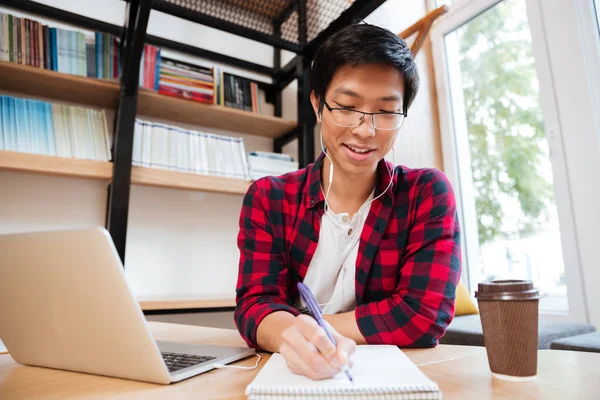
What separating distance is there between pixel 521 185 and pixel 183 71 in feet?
5.90

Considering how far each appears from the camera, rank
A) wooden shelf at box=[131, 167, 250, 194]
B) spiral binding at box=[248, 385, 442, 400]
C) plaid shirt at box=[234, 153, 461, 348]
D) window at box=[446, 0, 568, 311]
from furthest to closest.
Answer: window at box=[446, 0, 568, 311] < wooden shelf at box=[131, 167, 250, 194] < plaid shirt at box=[234, 153, 461, 348] < spiral binding at box=[248, 385, 442, 400]

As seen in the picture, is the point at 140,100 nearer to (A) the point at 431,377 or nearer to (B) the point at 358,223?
(B) the point at 358,223

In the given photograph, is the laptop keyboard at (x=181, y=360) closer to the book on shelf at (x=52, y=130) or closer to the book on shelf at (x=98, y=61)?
the book on shelf at (x=52, y=130)

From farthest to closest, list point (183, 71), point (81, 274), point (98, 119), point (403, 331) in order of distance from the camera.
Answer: point (183, 71), point (98, 119), point (403, 331), point (81, 274)

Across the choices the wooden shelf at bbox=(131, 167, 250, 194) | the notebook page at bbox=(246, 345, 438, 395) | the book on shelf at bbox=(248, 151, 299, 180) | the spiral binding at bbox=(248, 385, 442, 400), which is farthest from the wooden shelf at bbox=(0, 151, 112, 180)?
the spiral binding at bbox=(248, 385, 442, 400)

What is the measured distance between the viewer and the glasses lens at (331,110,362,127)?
933 mm

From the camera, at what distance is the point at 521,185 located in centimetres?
208

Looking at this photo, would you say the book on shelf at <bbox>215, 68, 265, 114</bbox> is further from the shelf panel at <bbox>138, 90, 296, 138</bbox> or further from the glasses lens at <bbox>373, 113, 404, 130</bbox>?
the glasses lens at <bbox>373, 113, 404, 130</bbox>

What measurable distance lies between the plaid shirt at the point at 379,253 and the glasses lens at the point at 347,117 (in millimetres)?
179

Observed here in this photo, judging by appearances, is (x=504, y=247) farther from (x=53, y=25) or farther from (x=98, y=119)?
(x=53, y=25)

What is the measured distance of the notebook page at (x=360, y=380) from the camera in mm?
395

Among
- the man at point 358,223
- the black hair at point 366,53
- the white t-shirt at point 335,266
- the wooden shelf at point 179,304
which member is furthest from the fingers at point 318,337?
the wooden shelf at point 179,304

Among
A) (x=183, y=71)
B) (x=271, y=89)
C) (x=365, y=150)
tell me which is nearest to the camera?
(x=365, y=150)

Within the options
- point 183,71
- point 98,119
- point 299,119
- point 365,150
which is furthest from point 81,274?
point 299,119
